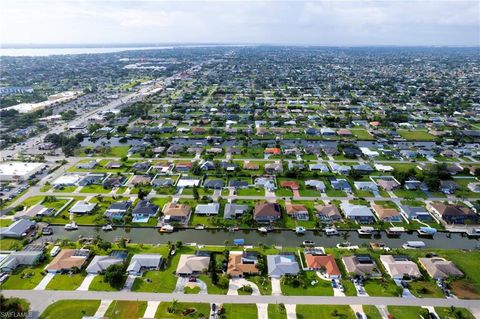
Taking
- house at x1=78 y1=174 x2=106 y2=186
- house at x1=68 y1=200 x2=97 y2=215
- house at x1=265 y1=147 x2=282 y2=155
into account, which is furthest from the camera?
house at x1=265 y1=147 x2=282 y2=155

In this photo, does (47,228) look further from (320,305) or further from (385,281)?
(385,281)

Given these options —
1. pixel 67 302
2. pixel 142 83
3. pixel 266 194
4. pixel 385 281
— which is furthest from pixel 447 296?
pixel 142 83

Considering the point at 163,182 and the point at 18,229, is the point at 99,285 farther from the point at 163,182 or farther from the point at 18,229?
the point at 163,182

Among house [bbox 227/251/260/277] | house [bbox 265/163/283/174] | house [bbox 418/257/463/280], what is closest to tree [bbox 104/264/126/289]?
house [bbox 227/251/260/277]

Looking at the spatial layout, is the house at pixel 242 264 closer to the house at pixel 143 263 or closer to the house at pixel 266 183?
the house at pixel 143 263

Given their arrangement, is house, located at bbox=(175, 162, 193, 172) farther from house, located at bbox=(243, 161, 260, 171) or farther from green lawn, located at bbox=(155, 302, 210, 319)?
green lawn, located at bbox=(155, 302, 210, 319)

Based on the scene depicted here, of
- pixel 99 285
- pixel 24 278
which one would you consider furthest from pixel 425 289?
pixel 24 278
